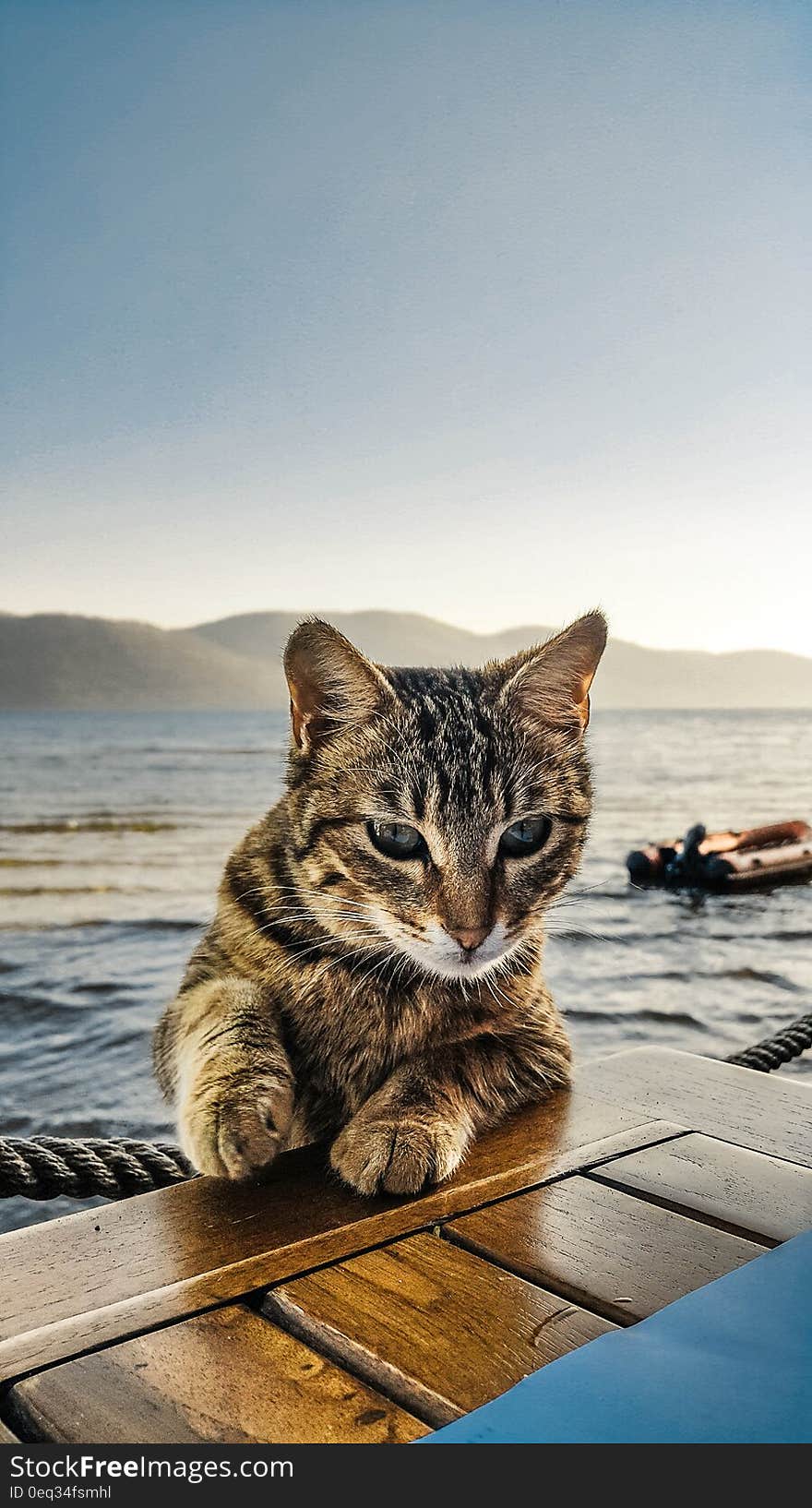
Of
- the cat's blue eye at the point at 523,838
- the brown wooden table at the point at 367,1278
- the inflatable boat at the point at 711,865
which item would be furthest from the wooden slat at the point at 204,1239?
the inflatable boat at the point at 711,865

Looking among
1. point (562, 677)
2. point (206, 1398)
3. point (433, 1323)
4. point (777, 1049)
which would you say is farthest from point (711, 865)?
point (206, 1398)

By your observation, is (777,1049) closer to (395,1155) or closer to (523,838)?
(523,838)

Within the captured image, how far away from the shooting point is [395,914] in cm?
133

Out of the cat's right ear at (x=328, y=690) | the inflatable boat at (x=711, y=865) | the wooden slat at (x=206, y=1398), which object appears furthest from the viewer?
the inflatable boat at (x=711, y=865)

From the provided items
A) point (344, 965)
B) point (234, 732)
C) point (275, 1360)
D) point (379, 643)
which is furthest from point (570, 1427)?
point (234, 732)

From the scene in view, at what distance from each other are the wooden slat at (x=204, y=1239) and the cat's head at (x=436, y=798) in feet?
0.86

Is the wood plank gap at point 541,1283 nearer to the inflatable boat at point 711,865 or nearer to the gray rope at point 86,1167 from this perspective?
the gray rope at point 86,1167

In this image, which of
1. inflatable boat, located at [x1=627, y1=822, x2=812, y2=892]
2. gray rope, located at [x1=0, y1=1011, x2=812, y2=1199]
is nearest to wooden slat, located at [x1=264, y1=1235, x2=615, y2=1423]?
gray rope, located at [x1=0, y1=1011, x2=812, y2=1199]

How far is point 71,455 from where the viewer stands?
1509 cm

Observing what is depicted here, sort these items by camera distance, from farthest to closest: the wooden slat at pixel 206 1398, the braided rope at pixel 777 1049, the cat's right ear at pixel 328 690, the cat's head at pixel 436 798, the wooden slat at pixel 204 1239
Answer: the braided rope at pixel 777 1049, the cat's right ear at pixel 328 690, the cat's head at pixel 436 798, the wooden slat at pixel 204 1239, the wooden slat at pixel 206 1398

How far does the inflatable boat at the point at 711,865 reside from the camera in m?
5.93

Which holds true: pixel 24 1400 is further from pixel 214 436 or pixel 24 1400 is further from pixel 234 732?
pixel 214 436

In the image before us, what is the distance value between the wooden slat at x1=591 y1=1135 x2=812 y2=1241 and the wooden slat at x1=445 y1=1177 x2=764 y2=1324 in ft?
0.10

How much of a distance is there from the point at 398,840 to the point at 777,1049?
809 mm
